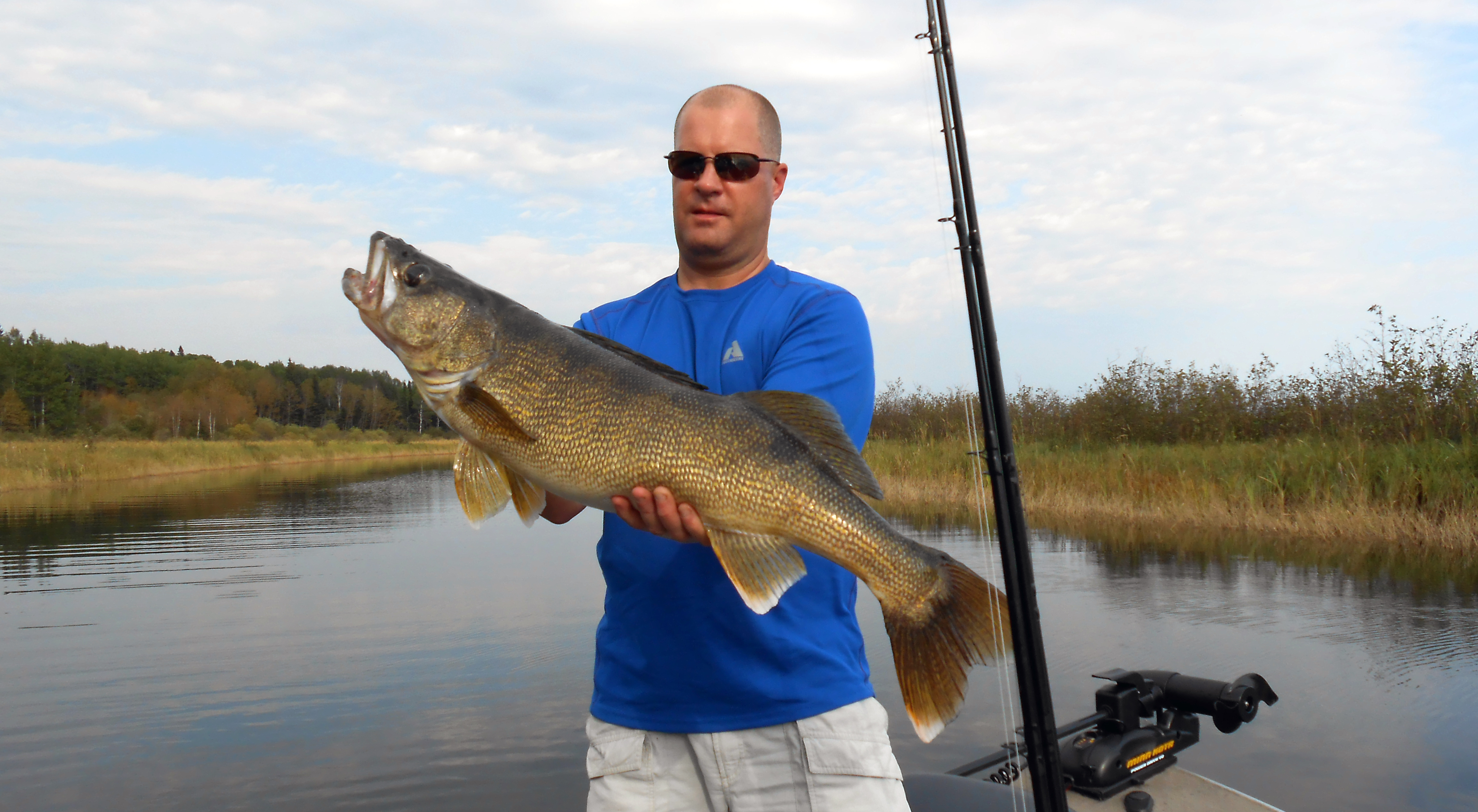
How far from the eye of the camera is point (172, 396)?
254 ft

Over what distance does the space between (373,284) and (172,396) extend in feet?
295

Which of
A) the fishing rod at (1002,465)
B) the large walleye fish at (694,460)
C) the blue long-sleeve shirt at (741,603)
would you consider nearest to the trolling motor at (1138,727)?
the fishing rod at (1002,465)

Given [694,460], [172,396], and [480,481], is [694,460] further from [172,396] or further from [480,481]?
[172,396]

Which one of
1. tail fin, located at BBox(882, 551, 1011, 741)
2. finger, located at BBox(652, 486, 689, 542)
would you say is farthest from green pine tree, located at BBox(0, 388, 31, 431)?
tail fin, located at BBox(882, 551, 1011, 741)

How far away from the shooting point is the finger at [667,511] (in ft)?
6.68

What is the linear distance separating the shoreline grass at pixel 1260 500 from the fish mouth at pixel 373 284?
9739 millimetres

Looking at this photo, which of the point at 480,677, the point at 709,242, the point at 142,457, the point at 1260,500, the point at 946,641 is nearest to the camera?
the point at 946,641

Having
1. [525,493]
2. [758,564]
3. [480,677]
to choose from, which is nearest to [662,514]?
[758,564]

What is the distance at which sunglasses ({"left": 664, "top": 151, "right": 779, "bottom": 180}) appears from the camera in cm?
247

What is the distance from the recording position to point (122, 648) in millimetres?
10531

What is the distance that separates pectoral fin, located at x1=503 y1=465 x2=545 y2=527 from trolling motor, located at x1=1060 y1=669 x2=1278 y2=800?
2645mm

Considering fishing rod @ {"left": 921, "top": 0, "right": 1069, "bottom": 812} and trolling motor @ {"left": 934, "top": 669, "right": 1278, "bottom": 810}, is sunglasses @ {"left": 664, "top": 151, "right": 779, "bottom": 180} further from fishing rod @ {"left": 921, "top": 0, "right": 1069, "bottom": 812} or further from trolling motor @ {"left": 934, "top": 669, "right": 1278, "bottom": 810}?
trolling motor @ {"left": 934, "top": 669, "right": 1278, "bottom": 810}

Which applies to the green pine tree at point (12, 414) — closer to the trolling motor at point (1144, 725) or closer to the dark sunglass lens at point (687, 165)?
the dark sunglass lens at point (687, 165)

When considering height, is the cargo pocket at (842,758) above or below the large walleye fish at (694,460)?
below
